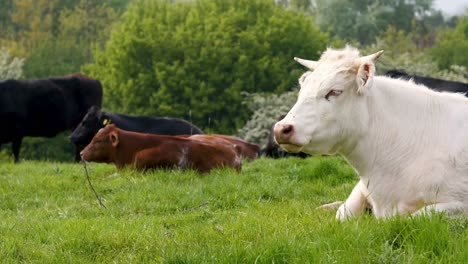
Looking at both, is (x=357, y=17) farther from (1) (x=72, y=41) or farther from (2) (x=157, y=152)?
(2) (x=157, y=152)

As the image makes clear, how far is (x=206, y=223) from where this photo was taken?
24.3 feet

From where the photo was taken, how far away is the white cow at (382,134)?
6.24 metres

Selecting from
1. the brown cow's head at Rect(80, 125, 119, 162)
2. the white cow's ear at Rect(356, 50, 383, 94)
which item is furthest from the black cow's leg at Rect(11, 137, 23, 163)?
the white cow's ear at Rect(356, 50, 383, 94)

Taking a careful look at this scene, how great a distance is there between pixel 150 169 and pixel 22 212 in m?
3.18

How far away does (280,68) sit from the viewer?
166 ft

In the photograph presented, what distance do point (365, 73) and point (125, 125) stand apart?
13.3 metres

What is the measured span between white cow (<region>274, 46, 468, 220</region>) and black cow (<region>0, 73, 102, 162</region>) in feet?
48.1

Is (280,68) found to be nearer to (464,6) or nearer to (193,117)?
(193,117)

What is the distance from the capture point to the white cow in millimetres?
6238

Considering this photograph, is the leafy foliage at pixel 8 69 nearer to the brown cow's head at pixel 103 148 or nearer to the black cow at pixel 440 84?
the brown cow's head at pixel 103 148

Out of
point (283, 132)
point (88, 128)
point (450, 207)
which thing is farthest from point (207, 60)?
point (450, 207)

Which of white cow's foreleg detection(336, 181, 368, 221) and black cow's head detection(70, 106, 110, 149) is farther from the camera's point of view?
black cow's head detection(70, 106, 110, 149)

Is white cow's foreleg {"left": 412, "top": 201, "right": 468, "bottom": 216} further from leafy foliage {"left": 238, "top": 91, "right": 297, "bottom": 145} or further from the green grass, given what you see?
leafy foliage {"left": 238, "top": 91, "right": 297, "bottom": 145}

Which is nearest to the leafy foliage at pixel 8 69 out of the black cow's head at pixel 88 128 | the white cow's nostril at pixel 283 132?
the black cow's head at pixel 88 128
